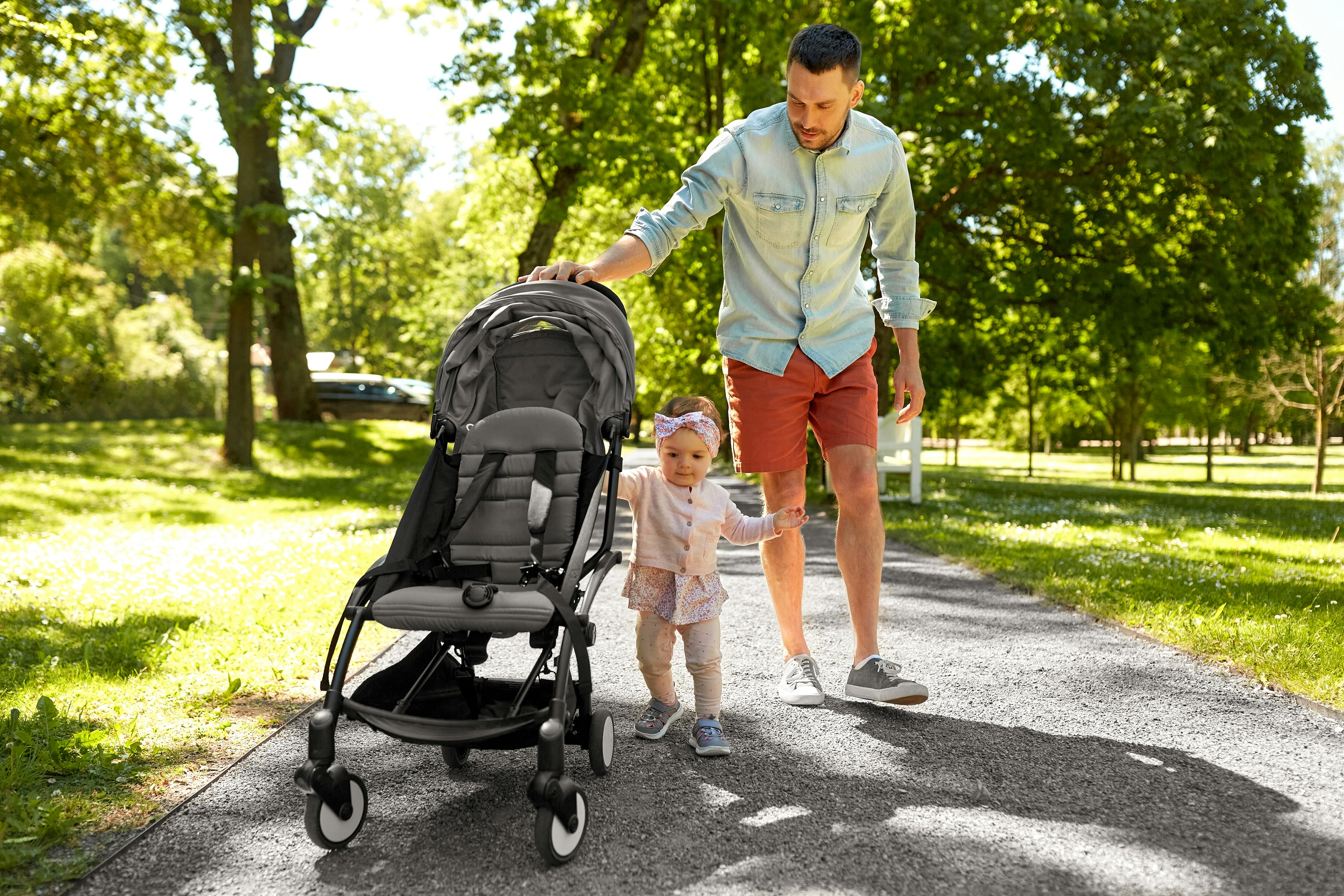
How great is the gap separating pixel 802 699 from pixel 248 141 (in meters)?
15.4

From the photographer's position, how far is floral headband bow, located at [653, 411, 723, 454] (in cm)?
367

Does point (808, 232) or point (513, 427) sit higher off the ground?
point (808, 232)

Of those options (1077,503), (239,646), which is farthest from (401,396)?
(239,646)

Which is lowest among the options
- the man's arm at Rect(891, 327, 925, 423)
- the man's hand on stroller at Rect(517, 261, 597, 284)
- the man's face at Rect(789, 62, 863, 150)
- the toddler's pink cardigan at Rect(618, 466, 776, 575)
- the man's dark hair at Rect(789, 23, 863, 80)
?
the toddler's pink cardigan at Rect(618, 466, 776, 575)

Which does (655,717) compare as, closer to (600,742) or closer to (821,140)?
(600,742)

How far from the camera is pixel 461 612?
113 inches

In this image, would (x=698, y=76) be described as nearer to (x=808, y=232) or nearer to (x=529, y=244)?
(x=529, y=244)

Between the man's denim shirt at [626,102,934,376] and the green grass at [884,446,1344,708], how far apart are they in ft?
7.83

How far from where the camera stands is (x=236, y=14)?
615 inches

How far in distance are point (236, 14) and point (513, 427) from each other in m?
15.0

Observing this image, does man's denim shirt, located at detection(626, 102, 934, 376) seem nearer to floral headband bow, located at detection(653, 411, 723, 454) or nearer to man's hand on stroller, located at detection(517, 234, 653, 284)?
man's hand on stroller, located at detection(517, 234, 653, 284)

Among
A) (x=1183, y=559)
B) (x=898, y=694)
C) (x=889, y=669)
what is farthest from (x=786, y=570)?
(x=1183, y=559)

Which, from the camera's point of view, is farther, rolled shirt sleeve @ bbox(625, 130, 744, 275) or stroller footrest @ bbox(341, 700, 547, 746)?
rolled shirt sleeve @ bbox(625, 130, 744, 275)

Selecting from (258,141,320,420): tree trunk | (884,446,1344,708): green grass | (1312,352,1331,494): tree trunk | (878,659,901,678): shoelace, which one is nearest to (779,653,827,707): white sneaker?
(878,659,901,678): shoelace
